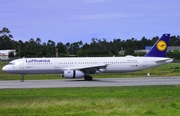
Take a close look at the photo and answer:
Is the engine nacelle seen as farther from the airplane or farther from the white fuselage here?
the white fuselage

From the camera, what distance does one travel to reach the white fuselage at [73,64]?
42.7 metres

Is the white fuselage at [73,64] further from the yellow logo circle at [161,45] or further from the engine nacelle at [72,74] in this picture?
the yellow logo circle at [161,45]

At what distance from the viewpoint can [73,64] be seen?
4453 cm

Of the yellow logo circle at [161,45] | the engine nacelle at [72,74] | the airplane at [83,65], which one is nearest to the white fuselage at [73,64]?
the airplane at [83,65]

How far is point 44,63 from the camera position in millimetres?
43125

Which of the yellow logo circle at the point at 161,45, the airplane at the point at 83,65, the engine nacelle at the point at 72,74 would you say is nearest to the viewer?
the engine nacelle at the point at 72,74

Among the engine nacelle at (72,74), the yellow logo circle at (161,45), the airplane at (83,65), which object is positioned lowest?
the engine nacelle at (72,74)

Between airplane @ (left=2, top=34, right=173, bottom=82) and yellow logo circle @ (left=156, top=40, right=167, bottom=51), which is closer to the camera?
airplane @ (left=2, top=34, right=173, bottom=82)

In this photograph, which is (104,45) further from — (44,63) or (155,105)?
(155,105)

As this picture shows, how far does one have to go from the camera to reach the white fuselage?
140 feet

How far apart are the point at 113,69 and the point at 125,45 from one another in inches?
4666

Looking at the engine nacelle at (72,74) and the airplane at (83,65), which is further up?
the airplane at (83,65)

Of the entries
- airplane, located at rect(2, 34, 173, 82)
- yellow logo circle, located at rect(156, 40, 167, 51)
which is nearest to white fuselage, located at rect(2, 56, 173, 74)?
airplane, located at rect(2, 34, 173, 82)

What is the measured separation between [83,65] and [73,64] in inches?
44.7
